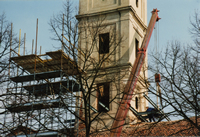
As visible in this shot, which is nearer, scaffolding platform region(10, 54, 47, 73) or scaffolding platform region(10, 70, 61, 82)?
scaffolding platform region(10, 70, 61, 82)

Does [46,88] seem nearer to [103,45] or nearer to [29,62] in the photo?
[29,62]

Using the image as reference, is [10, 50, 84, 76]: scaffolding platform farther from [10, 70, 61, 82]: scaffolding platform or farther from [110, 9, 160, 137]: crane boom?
[110, 9, 160, 137]: crane boom

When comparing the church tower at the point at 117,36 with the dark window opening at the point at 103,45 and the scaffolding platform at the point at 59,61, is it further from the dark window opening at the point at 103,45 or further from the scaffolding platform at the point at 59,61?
the scaffolding platform at the point at 59,61

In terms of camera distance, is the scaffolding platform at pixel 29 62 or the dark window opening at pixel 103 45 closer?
the dark window opening at pixel 103 45

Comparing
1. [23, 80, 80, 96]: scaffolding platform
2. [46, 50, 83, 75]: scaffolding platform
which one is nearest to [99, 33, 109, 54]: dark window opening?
[46, 50, 83, 75]: scaffolding platform

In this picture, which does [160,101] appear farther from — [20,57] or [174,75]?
[20,57]

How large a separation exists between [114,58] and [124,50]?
1054mm

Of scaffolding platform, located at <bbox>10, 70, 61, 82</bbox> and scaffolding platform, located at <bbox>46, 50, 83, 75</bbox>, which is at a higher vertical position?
scaffolding platform, located at <bbox>46, 50, 83, 75</bbox>

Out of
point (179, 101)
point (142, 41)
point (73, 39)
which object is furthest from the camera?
point (142, 41)

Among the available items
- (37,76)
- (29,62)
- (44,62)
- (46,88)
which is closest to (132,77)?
(46,88)

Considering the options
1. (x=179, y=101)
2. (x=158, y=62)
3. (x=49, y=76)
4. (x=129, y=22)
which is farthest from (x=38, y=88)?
(x=179, y=101)

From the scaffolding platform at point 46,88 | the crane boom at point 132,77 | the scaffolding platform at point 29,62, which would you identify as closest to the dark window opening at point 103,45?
the crane boom at point 132,77

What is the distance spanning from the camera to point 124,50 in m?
35.0

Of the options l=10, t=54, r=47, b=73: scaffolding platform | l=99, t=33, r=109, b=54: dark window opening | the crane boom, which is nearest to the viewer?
l=99, t=33, r=109, b=54: dark window opening
